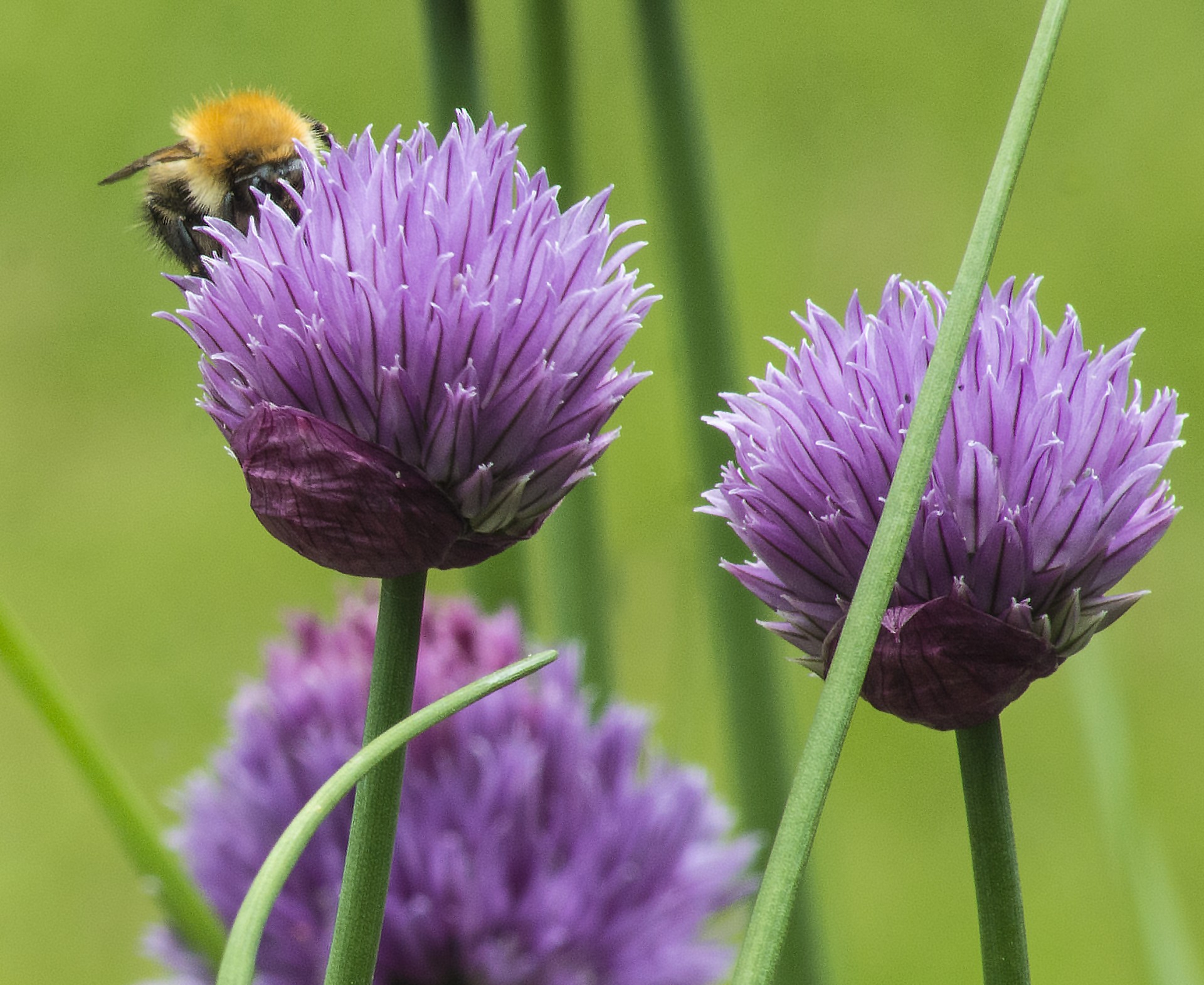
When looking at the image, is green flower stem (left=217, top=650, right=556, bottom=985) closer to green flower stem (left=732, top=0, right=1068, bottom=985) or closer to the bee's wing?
green flower stem (left=732, top=0, right=1068, bottom=985)

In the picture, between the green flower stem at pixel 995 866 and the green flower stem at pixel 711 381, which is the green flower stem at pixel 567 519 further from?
the green flower stem at pixel 995 866

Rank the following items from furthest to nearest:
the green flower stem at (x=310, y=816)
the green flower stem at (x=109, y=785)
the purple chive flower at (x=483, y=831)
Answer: the purple chive flower at (x=483, y=831) < the green flower stem at (x=109, y=785) < the green flower stem at (x=310, y=816)

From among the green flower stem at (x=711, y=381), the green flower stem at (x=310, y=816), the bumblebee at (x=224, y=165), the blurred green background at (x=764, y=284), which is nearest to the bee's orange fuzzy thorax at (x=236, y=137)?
the bumblebee at (x=224, y=165)

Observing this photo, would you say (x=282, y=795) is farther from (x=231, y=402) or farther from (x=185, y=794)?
(x=231, y=402)

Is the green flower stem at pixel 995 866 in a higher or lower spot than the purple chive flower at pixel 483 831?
lower

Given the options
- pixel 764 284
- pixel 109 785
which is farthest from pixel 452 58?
pixel 764 284

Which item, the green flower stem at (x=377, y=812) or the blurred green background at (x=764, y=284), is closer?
the green flower stem at (x=377, y=812)

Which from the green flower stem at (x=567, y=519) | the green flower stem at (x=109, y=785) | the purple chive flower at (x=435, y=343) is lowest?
the green flower stem at (x=109, y=785)

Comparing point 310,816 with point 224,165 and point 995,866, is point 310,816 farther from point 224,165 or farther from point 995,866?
point 224,165
